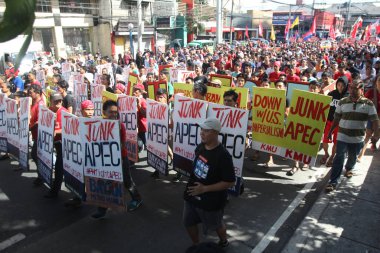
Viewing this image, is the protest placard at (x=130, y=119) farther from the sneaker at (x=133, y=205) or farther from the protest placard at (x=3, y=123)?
the protest placard at (x=3, y=123)

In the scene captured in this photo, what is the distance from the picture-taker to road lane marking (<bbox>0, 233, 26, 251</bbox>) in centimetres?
401

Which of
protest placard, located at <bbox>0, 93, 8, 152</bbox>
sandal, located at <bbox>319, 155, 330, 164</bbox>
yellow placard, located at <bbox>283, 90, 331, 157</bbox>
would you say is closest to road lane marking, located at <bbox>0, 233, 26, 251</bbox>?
protest placard, located at <bbox>0, 93, 8, 152</bbox>

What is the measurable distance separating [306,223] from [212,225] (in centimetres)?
178

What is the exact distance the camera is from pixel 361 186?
5352 mm

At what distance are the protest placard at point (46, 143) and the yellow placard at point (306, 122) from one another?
412 centimetres

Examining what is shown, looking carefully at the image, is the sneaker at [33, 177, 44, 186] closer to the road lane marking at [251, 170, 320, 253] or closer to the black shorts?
the black shorts

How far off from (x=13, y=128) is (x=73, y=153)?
2.43m

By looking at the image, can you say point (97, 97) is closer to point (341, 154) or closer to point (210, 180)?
point (210, 180)

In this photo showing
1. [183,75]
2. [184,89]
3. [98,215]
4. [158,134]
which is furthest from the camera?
[183,75]

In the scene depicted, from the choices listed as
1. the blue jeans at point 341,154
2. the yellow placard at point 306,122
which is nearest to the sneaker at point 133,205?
the yellow placard at point 306,122

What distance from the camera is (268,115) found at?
595 cm

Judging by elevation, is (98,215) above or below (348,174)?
below

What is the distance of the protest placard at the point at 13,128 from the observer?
600cm

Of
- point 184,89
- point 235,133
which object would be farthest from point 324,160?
point 184,89
